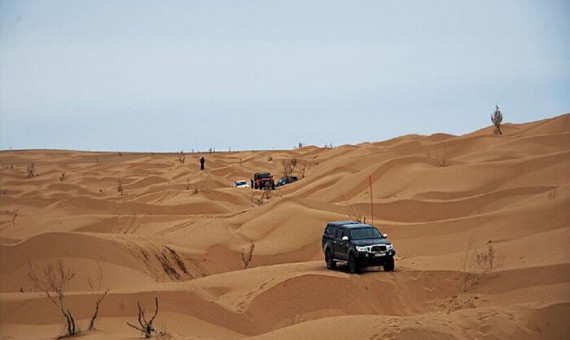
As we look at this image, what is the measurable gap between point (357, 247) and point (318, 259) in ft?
23.8

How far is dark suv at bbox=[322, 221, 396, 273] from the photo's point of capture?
69.1ft

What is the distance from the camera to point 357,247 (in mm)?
21125

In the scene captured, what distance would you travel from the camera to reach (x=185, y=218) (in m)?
36.7

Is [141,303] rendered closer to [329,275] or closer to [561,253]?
[329,275]

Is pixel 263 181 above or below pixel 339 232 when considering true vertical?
above

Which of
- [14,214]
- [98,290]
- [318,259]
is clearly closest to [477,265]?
[318,259]

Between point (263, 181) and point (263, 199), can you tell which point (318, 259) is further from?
point (263, 181)

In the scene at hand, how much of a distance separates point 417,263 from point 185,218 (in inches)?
616

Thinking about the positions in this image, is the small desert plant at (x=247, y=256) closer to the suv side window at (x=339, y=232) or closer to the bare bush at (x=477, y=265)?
the suv side window at (x=339, y=232)

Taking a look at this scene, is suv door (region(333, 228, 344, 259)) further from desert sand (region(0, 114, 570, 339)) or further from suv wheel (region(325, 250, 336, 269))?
desert sand (region(0, 114, 570, 339))

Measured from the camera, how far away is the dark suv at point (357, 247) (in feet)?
69.1

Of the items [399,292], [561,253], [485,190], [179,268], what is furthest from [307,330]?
[485,190]

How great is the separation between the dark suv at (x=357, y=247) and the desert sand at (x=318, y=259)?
0.39 metres

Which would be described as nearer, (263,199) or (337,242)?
(337,242)
